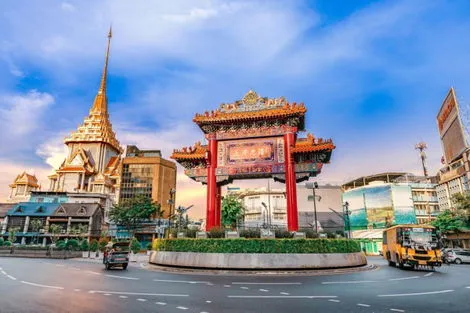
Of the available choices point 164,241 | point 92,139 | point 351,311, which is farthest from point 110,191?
point 351,311

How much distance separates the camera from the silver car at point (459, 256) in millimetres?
30766

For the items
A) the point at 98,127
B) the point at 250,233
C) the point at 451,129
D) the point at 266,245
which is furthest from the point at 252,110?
the point at 98,127

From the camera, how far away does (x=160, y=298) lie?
31.3ft

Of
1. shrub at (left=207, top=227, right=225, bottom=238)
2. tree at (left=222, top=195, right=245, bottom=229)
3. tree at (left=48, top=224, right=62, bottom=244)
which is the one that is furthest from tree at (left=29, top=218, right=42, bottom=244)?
shrub at (left=207, top=227, right=225, bottom=238)

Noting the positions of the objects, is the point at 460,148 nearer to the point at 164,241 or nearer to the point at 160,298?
the point at 164,241

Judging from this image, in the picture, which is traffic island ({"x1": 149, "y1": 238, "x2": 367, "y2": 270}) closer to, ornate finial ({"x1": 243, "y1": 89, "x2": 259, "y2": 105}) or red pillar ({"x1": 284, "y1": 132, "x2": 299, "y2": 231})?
red pillar ({"x1": 284, "y1": 132, "x2": 299, "y2": 231})

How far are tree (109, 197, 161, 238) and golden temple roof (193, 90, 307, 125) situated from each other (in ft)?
150

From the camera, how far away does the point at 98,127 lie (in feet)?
294

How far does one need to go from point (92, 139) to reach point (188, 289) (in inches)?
3373

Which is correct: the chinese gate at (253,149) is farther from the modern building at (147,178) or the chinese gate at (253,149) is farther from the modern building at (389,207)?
the modern building at (147,178)

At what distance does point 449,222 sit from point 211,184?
4279 cm

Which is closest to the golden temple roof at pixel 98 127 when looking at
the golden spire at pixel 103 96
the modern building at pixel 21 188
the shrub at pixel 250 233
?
the golden spire at pixel 103 96

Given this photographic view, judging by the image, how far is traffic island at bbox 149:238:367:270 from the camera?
1964 cm

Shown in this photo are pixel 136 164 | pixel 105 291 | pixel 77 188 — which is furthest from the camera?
pixel 136 164
